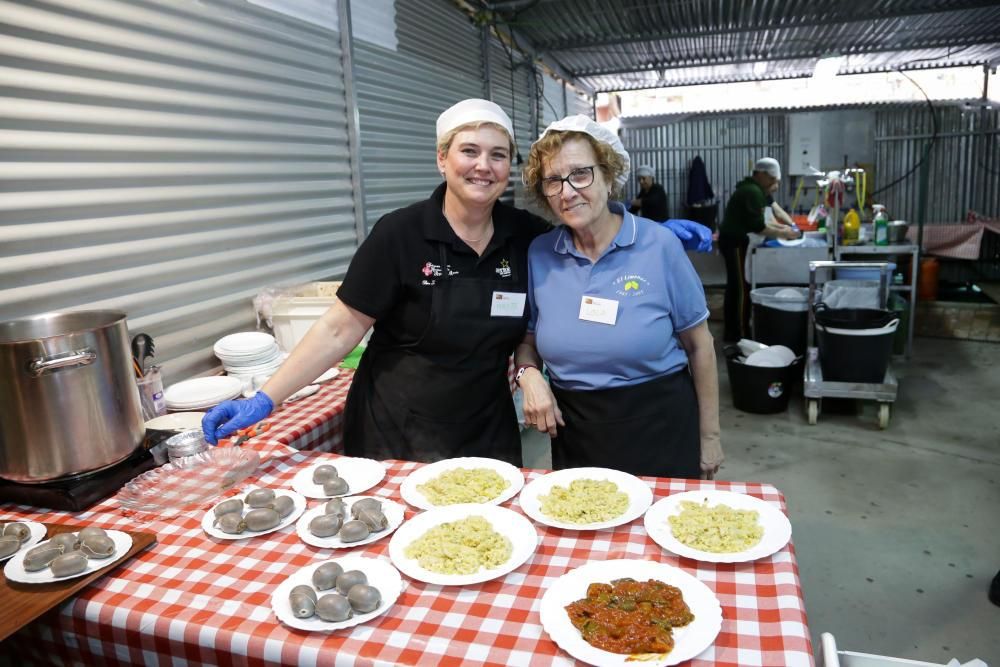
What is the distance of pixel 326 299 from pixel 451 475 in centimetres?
167

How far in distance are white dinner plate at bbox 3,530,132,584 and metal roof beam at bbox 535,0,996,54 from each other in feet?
23.6

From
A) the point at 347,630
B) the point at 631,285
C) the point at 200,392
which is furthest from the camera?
the point at 200,392

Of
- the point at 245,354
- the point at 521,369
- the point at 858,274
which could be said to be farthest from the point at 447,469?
the point at 858,274

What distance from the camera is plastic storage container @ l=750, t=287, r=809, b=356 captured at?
18.4ft

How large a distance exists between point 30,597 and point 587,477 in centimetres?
126

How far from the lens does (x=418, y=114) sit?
5352 mm

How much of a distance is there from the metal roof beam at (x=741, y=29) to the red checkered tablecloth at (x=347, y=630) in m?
6.91

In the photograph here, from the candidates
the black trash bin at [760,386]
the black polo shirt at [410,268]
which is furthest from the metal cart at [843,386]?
the black polo shirt at [410,268]

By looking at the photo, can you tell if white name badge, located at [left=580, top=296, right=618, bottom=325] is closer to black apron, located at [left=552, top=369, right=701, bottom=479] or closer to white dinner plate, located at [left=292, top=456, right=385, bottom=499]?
black apron, located at [left=552, top=369, right=701, bottom=479]

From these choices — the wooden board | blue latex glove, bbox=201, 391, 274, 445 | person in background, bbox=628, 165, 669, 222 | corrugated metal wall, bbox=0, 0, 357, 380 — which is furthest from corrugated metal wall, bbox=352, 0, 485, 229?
person in background, bbox=628, 165, 669, 222

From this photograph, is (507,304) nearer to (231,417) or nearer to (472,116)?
(472,116)

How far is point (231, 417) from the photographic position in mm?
2012

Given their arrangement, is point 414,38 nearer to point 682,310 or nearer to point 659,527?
point 682,310

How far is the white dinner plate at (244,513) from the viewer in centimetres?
160
